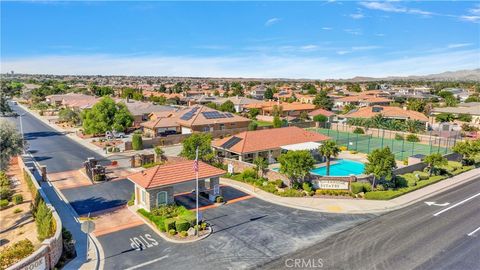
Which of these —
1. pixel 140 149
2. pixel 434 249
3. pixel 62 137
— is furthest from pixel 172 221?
pixel 62 137

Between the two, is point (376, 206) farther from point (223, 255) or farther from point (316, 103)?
point (316, 103)

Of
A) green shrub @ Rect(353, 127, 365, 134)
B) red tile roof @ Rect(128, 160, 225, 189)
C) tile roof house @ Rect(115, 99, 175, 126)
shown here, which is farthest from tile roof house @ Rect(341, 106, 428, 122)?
red tile roof @ Rect(128, 160, 225, 189)

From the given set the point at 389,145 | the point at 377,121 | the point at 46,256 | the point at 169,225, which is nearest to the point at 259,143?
the point at 169,225

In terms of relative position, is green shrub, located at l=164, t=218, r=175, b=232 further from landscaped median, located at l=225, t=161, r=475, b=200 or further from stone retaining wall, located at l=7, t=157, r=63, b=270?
landscaped median, located at l=225, t=161, r=475, b=200

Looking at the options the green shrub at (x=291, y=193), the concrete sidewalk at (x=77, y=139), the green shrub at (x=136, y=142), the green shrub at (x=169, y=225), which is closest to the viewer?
the green shrub at (x=169, y=225)

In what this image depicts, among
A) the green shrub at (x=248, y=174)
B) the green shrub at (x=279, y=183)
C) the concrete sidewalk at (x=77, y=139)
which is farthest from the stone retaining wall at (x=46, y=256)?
the concrete sidewalk at (x=77, y=139)

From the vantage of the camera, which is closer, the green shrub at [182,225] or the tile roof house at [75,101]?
the green shrub at [182,225]

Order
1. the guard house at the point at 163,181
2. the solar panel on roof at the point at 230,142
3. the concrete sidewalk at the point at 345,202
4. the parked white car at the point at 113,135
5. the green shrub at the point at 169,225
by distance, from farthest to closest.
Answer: the parked white car at the point at 113,135, the solar panel on roof at the point at 230,142, the concrete sidewalk at the point at 345,202, the guard house at the point at 163,181, the green shrub at the point at 169,225

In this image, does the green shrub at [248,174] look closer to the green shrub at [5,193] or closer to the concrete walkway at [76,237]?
the concrete walkway at [76,237]
